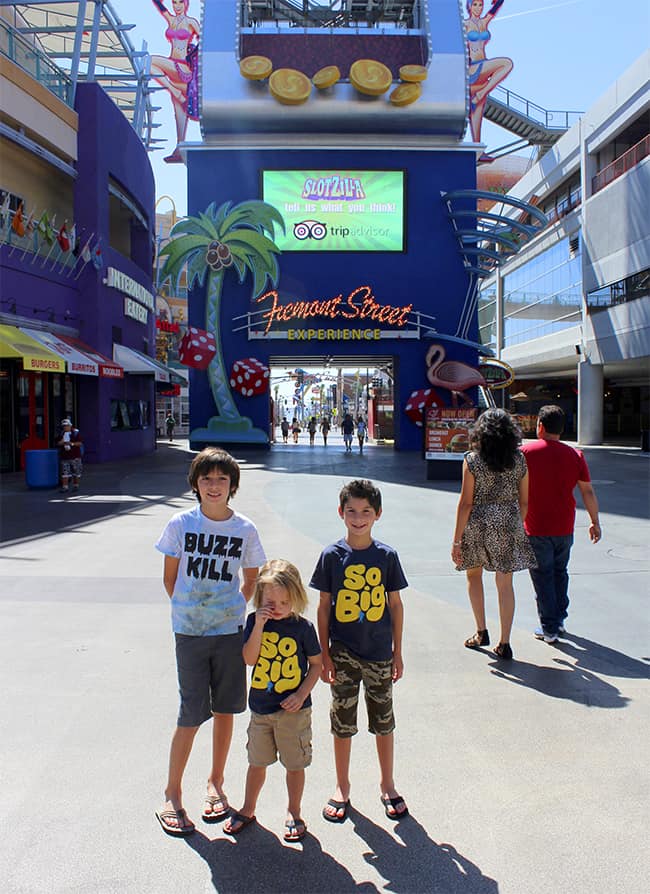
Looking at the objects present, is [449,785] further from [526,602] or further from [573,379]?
[573,379]

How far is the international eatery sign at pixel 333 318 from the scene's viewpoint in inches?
1214

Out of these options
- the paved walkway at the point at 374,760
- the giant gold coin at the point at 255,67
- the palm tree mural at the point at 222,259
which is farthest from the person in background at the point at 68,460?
the giant gold coin at the point at 255,67

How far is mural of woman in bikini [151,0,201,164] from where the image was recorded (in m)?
31.9

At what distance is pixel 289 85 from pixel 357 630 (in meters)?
30.6

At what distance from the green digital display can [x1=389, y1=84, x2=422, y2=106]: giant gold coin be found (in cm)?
279

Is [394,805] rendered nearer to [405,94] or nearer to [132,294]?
[132,294]

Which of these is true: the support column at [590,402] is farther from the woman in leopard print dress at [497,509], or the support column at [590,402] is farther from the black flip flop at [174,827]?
the black flip flop at [174,827]

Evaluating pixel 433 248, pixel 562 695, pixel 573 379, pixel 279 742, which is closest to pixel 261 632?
pixel 279 742

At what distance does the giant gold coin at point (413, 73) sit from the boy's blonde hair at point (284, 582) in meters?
30.9

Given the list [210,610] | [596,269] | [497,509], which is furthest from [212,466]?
[596,269]

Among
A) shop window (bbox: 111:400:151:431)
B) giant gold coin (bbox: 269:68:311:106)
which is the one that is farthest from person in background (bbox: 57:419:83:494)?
giant gold coin (bbox: 269:68:311:106)

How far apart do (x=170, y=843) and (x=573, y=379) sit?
51.0 metres

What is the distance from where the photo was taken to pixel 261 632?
9.92 ft

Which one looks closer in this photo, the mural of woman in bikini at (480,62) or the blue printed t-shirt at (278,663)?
the blue printed t-shirt at (278,663)
